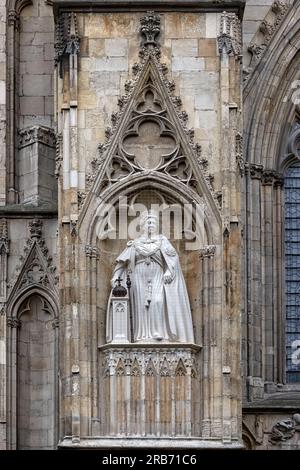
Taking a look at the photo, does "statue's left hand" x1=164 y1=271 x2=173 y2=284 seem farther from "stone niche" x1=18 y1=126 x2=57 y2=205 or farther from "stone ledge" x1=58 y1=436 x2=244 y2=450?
"stone niche" x1=18 y1=126 x2=57 y2=205

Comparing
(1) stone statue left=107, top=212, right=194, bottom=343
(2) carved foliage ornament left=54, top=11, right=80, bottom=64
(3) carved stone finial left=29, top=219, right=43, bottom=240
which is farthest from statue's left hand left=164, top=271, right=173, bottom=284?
(2) carved foliage ornament left=54, top=11, right=80, bottom=64

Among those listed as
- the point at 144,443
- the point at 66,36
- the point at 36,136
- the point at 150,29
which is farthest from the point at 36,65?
the point at 144,443

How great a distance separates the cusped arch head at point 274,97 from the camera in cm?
3516

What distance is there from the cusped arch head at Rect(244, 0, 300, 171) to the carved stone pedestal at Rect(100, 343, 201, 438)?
3.53 meters

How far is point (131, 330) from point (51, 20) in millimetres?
4596

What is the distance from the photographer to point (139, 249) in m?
33.2

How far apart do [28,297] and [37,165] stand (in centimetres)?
174

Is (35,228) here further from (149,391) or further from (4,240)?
(149,391)

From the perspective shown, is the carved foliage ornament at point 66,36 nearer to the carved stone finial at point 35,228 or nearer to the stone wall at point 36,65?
the stone wall at point 36,65

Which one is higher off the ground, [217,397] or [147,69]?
[147,69]

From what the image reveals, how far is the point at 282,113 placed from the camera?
1390 inches

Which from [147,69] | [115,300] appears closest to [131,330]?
[115,300]
